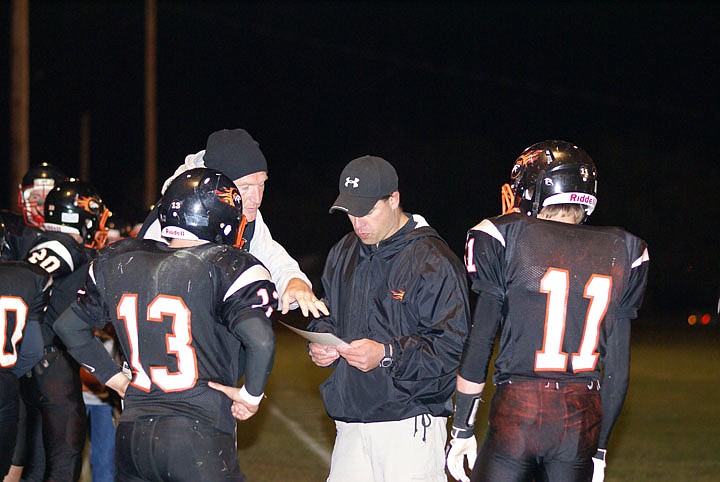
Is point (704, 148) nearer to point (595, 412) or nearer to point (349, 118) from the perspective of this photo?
point (349, 118)

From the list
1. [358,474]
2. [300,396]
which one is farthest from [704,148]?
[358,474]

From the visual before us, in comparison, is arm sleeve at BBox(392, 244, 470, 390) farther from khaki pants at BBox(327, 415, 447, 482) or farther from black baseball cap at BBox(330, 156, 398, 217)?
black baseball cap at BBox(330, 156, 398, 217)

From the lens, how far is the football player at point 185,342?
380 cm

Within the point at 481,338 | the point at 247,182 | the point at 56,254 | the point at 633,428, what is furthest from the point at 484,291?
the point at 633,428

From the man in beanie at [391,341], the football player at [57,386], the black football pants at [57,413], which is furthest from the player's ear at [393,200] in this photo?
the black football pants at [57,413]

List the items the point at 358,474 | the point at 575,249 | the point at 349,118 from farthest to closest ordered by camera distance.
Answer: the point at 349,118 < the point at 358,474 < the point at 575,249

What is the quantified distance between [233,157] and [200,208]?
3.08ft

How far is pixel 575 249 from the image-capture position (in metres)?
4.17

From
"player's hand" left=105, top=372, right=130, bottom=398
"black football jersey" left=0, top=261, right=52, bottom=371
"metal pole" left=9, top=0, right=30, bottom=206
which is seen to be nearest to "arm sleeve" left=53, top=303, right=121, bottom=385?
"player's hand" left=105, top=372, right=130, bottom=398

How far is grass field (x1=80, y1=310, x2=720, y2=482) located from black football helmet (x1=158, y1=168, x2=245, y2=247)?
4100mm

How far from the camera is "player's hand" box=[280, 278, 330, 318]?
477 centimetres

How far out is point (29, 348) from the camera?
5.65 metres

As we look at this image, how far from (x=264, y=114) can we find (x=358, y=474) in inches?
1953

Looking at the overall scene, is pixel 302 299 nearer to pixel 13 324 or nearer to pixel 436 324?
pixel 436 324
